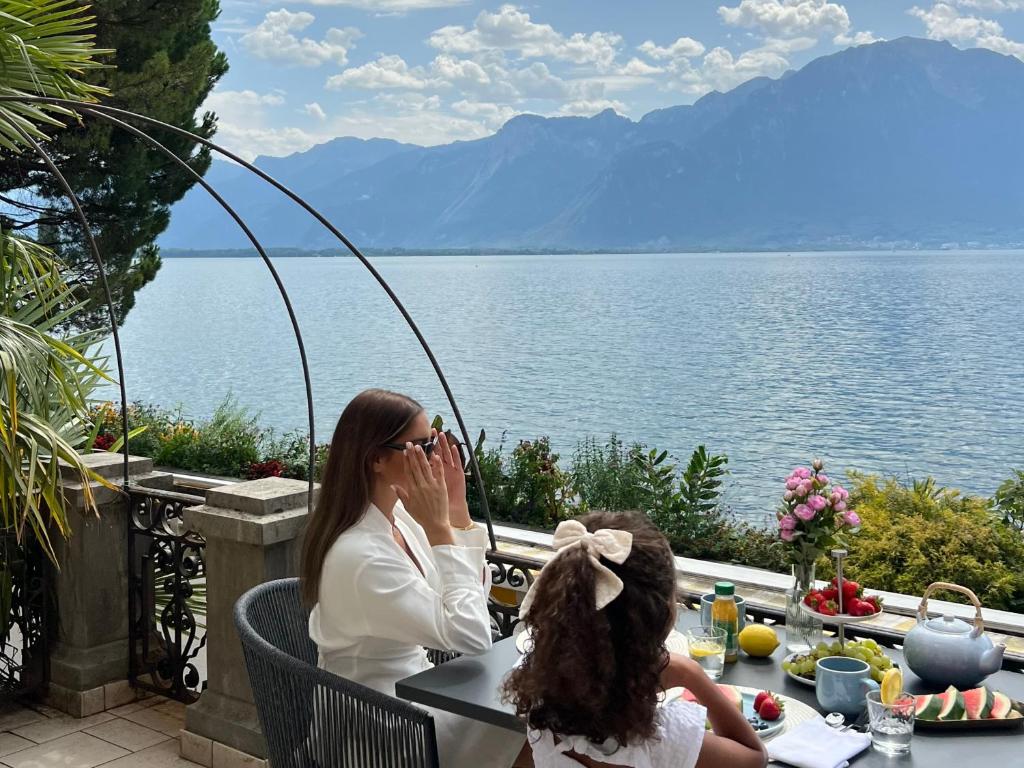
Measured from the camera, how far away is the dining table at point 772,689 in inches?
72.6

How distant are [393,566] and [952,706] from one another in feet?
3.72

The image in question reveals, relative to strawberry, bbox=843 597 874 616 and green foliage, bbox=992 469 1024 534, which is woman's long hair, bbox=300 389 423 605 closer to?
strawberry, bbox=843 597 874 616

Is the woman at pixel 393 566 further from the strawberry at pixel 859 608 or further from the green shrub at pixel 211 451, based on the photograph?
the green shrub at pixel 211 451

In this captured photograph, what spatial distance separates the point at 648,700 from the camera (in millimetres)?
1584

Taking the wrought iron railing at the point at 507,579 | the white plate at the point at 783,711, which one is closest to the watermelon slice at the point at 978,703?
Answer: the white plate at the point at 783,711

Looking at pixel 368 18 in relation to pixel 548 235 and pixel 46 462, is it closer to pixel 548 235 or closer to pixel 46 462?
pixel 548 235

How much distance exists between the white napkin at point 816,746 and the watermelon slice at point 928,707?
14 centimetres

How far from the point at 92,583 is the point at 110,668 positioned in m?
0.35

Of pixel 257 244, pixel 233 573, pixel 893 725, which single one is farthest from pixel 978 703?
pixel 257 244

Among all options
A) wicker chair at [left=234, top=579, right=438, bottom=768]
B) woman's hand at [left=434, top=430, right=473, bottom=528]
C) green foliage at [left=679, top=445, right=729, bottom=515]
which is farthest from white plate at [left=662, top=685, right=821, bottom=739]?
green foliage at [left=679, top=445, right=729, bottom=515]

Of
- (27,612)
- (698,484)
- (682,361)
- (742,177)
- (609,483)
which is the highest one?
(742,177)

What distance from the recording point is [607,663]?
5.08ft

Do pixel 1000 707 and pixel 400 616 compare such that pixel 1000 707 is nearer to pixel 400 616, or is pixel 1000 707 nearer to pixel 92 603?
pixel 400 616

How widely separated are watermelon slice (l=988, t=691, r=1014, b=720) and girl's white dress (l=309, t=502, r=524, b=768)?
0.92 m
